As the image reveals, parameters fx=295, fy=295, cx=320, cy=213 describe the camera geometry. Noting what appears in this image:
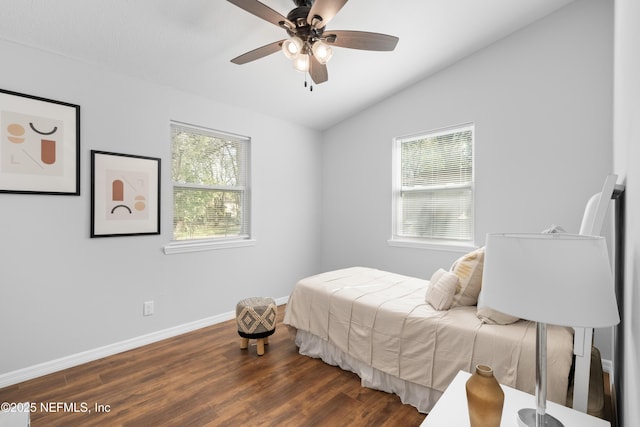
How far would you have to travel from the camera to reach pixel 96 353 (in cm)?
253

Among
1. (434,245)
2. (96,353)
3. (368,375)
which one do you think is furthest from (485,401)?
(96,353)

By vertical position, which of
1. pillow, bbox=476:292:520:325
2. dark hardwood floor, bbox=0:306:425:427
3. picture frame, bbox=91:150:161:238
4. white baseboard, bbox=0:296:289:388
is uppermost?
picture frame, bbox=91:150:161:238

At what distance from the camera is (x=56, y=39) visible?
221 cm

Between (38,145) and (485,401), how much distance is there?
319cm

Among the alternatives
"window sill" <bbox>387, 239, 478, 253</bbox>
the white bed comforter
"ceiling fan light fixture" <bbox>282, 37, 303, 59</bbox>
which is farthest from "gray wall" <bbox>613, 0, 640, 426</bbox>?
"window sill" <bbox>387, 239, 478, 253</bbox>

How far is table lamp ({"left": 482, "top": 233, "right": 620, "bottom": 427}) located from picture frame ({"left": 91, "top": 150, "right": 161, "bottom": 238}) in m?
2.95

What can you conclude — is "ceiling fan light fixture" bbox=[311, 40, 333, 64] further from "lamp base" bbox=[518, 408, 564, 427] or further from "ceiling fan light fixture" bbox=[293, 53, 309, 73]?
"lamp base" bbox=[518, 408, 564, 427]

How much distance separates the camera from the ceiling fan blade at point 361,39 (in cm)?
192

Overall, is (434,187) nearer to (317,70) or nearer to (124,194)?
(317,70)

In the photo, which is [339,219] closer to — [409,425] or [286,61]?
[286,61]

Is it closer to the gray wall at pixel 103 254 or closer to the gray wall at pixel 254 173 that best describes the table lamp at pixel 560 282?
the gray wall at pixel 254 173

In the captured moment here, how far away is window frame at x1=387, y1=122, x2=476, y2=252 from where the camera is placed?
314cm

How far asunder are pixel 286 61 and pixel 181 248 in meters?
2.16

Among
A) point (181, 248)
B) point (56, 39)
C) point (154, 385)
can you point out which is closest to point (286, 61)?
point (56, 39)
